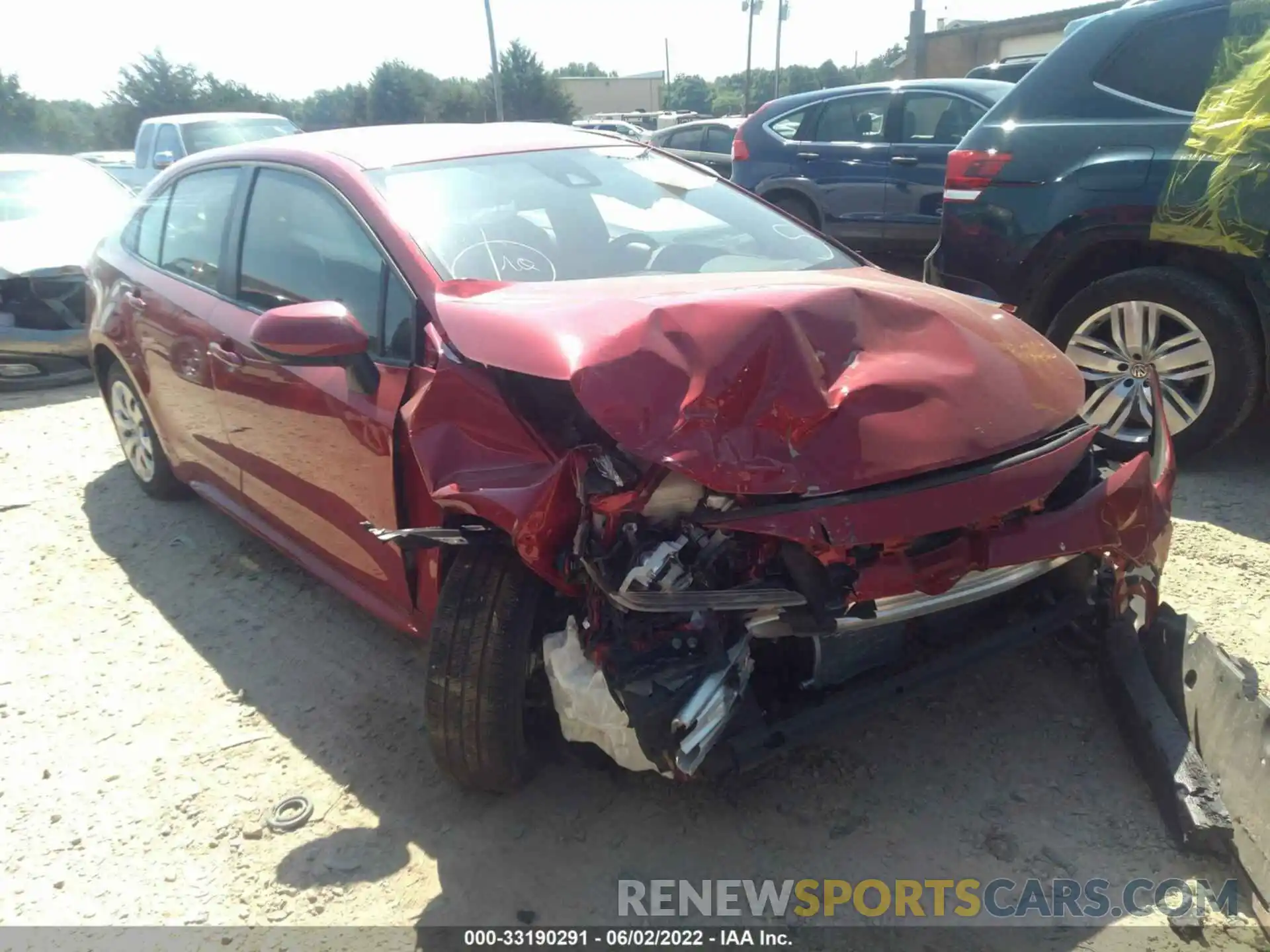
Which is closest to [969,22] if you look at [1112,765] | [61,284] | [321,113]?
[321,113]

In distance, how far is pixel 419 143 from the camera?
3.23m

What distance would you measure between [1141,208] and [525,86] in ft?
156

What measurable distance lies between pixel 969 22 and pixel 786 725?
126 ft

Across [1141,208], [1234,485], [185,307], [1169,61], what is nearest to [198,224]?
[185,307]

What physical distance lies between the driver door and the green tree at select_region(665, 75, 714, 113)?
64027 millimetres

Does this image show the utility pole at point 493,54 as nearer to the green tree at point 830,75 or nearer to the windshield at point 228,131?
the windshield at point 228,131

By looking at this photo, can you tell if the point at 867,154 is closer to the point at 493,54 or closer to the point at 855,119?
the point at 855,119

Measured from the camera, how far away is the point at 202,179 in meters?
3.84

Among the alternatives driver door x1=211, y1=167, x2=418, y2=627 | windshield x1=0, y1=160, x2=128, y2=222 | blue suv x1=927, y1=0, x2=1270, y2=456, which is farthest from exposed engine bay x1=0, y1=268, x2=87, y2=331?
blue suv x1=927, y1=0, x2=1270, y2=456

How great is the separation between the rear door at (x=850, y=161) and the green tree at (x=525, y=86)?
41317 mm

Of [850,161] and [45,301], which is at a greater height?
[850,161]

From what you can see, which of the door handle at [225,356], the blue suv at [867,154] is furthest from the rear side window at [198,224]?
the blue suv at [867,154]

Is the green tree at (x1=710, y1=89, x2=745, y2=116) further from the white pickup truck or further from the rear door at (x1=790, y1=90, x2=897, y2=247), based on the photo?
the rear door at (x1=790, y1=90, x2=897, y2=247)

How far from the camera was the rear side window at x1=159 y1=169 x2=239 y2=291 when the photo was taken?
3539mm
